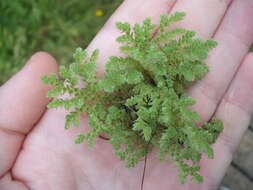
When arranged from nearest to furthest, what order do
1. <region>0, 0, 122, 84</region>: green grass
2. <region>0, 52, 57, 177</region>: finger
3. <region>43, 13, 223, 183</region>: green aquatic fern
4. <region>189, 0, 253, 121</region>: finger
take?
<region>43, 13, 223, 183</region>: green aquatic fern < <region>0, 52, 57, 177</region>: finger < <region>189, 0, 253, 121</region>: finger < <region>0, 0, 122, 84</region>: green grass

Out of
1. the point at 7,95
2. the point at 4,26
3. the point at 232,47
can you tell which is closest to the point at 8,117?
the point at 7,95

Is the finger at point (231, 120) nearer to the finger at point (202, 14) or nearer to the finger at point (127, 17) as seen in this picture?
the finger at point (202, 14)

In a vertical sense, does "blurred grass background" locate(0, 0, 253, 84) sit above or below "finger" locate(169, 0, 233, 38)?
below

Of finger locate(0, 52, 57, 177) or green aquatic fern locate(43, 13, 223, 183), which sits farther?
finger locate(0, 52, 57, 177)

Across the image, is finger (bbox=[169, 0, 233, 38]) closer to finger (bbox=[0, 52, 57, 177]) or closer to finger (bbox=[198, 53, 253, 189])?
finger (bbox=[198, 53, 253, 189])

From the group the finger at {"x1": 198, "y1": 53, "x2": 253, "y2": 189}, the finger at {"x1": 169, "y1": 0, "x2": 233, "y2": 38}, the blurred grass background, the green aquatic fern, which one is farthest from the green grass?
the finger at {"x1": 198, "y1": 53, "x2": 253, "y2": 189}

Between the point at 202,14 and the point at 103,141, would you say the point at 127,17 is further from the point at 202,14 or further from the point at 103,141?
the point at 103,141
